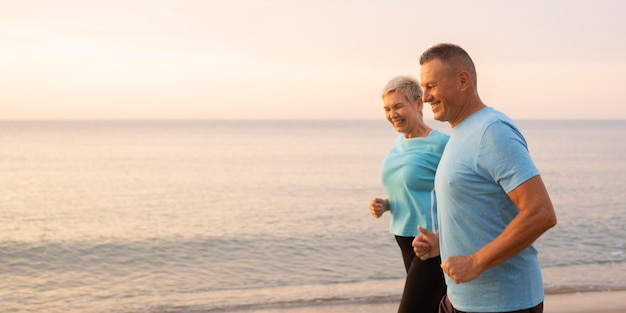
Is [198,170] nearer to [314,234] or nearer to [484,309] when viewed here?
[314,234]

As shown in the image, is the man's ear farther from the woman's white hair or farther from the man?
the woman's white hair

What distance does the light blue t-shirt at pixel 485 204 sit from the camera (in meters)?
2.29

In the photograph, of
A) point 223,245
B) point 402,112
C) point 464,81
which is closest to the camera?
point 464,81

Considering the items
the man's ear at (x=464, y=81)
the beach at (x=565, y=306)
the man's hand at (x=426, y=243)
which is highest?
the man's ear at (x=464, y=81)

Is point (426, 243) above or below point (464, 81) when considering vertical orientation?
below

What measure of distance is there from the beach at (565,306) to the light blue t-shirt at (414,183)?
3.47m

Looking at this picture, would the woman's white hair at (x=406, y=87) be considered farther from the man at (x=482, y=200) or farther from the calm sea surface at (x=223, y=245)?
the calm sea surface at (x=223, y=245)

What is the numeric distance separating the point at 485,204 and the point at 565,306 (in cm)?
515

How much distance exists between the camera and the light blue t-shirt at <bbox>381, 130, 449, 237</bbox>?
3.76m

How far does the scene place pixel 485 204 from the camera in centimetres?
237

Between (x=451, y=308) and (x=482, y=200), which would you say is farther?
(x=451, y=308)

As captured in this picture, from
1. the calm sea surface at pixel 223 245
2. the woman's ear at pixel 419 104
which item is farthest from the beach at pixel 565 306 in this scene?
the woman's ear at pixel 419 104

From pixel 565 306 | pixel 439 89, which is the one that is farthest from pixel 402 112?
pixel 565 306

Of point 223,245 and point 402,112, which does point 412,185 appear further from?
point 223,245
